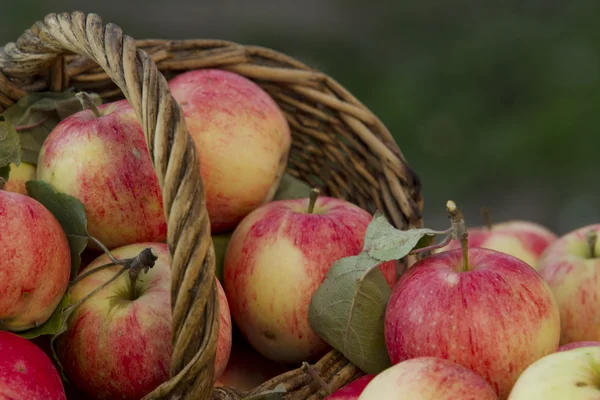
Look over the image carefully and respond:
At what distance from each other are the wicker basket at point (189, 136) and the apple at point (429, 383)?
15 cm

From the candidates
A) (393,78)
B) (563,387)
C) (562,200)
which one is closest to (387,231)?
(563,387)

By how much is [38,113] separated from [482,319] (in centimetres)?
67

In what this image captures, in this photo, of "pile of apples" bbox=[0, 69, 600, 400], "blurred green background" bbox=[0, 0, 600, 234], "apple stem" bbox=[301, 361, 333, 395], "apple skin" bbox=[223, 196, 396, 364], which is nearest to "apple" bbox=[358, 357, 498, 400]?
"pile of apples" bbox=[0, 69, 600, 400]

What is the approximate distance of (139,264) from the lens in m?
0.82

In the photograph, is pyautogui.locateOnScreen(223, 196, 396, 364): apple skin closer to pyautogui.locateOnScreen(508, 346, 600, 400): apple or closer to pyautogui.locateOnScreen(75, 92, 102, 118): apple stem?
pyautogui.locateOnScreen(75, 92, 102, 118): apple stem

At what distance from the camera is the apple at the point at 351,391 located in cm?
80

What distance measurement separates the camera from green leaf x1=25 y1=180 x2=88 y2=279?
2.87 ft

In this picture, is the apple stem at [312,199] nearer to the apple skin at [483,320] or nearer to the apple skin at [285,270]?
the apple skin at [285,270]

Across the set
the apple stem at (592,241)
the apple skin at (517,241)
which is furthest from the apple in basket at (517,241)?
the apple stem at (592,241)

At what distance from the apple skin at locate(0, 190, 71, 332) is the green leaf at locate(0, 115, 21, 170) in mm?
130

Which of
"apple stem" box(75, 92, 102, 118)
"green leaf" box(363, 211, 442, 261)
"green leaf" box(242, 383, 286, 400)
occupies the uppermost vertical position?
"apple stem" box(75, 92, 102, 118)

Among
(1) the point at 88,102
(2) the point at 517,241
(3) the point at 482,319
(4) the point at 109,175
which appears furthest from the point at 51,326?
Result: (2) the point at 517,241

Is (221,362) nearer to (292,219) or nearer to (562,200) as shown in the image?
(292,219)

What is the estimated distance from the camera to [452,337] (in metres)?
0.77
